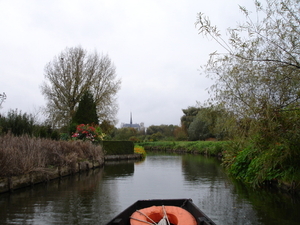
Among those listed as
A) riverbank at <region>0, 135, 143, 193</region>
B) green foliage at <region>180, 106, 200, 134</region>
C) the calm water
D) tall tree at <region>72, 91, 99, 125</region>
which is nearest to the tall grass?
riverbank at <region>0, 135, 143, 193</region>

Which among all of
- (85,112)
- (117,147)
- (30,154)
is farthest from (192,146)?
(30,154)

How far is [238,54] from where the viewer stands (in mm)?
6605

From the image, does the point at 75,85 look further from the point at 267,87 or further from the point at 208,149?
the point at 267,87

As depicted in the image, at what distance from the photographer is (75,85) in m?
27.6

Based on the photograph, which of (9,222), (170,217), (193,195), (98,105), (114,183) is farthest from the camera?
(98,105)

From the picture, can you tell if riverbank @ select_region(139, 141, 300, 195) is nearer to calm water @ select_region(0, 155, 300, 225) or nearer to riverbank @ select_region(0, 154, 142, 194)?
calm water @ select_region(0, 155, 300, 225)

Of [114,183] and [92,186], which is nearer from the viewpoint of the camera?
[92,186]

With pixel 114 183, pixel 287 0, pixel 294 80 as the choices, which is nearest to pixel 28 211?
pixel 114 183

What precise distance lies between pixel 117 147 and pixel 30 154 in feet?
42.5

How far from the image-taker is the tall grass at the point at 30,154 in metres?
7.87

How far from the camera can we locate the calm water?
5887 mm

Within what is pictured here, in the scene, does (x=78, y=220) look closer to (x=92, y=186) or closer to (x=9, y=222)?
(x=9, y=222)

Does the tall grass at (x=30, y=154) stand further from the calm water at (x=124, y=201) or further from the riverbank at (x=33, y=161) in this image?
the calm water at (x=124, y=201)

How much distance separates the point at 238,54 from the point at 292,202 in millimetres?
3965
